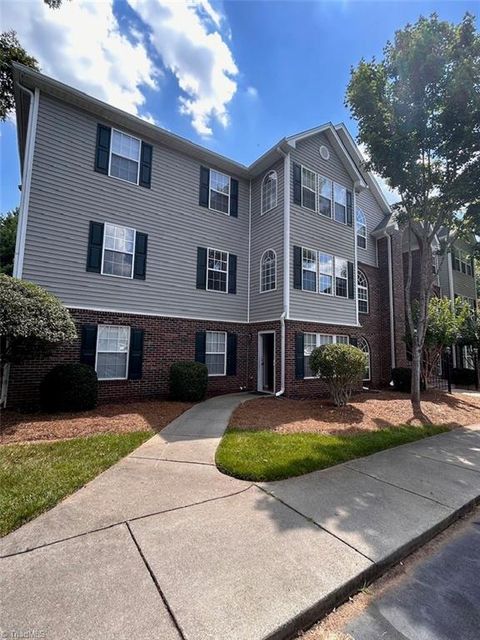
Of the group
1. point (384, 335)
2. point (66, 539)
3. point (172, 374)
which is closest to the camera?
point (66, 539)

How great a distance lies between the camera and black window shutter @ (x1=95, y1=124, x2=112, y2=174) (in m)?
10.4

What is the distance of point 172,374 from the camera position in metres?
10.5

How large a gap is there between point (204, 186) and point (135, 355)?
7187 mm

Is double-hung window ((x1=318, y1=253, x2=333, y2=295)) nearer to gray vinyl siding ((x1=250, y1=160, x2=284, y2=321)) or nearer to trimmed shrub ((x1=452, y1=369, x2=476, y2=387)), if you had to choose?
gray vinyl siding ((x1=250, y1=160, x2=284, y2=321))

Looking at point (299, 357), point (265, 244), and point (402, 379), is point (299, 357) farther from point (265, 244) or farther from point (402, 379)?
point (402, 379)

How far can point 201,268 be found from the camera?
12.3 metres

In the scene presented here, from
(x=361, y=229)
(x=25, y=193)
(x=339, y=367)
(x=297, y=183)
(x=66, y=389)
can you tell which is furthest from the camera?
(x=361, y=229)

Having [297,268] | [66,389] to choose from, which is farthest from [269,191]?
[66,389]

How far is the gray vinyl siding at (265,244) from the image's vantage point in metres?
12.2

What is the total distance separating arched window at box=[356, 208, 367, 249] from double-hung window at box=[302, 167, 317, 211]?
16.9 ft

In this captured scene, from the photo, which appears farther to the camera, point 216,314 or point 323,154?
point 323,154

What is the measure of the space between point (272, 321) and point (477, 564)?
9.36 metres

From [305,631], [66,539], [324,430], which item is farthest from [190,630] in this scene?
[324,430]

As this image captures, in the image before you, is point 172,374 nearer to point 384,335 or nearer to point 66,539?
point 66,539
